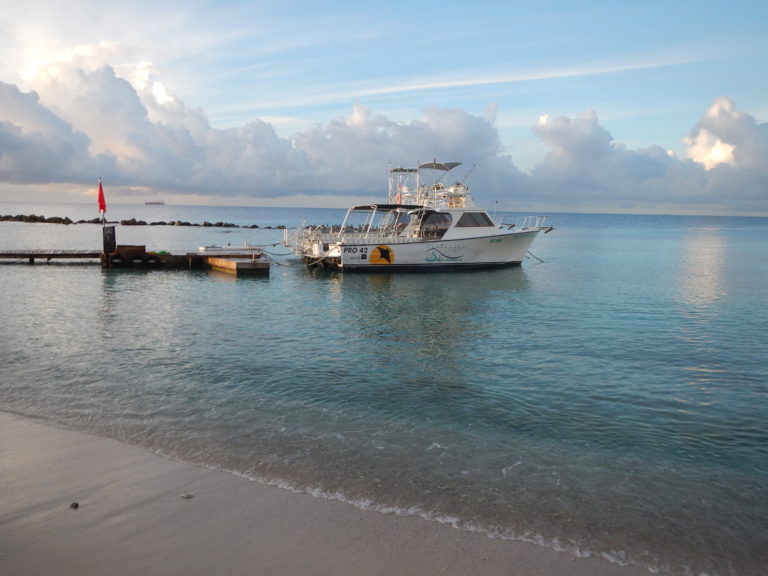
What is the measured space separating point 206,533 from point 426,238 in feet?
88.9

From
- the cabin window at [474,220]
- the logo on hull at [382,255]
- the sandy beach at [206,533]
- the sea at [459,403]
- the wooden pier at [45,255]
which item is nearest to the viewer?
the sandy beach at [206,533]

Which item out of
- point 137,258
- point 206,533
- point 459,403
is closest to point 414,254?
point 137,258

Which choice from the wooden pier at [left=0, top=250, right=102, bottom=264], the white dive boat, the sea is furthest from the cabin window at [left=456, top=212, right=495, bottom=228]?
the wooden pier at [left=0, top=250, right=102, bottom=264]

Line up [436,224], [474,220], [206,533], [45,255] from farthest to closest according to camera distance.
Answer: [45,255]
[474,220]
[436,224]
[206,533]

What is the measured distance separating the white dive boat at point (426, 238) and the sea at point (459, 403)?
10.5 metres

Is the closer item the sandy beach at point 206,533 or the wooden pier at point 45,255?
the sandy beach at point 206,533

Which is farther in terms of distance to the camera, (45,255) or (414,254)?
(45,255)

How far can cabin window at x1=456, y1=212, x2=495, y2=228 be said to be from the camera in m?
31.5

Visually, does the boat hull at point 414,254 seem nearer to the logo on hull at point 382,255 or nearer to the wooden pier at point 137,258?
the logo on hull at point 382,255

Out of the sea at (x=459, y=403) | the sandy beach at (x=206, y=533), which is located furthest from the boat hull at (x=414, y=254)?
the sandy beach at (x=206, y=533)

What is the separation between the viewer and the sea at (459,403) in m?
5.92

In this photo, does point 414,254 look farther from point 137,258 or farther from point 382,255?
point 137,258

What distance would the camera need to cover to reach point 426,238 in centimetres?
3145

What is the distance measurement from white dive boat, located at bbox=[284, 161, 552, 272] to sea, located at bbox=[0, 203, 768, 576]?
1049cm
